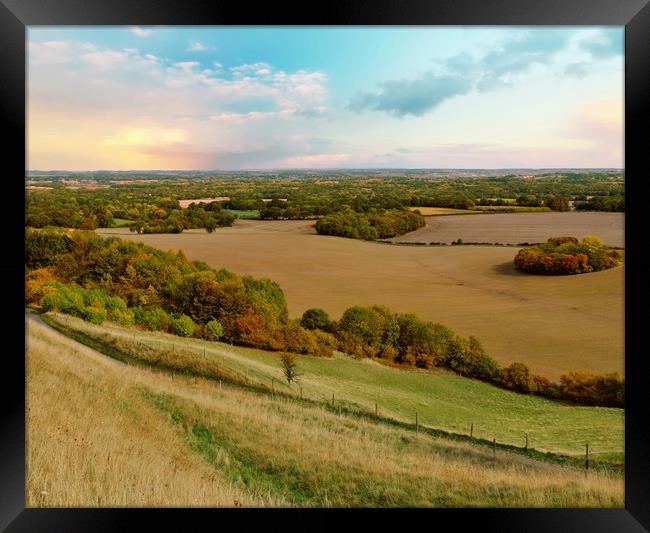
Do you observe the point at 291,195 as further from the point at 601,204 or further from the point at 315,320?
the point at 601,204

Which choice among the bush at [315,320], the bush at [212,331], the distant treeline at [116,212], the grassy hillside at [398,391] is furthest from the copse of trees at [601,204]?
the bush at [212,331]

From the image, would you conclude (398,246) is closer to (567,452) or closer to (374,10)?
(567,452)

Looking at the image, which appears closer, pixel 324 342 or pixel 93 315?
pixel 93 315

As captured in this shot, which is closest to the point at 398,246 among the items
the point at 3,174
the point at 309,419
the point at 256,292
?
the point at 256,292

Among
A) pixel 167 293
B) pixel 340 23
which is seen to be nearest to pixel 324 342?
pixel 167 293

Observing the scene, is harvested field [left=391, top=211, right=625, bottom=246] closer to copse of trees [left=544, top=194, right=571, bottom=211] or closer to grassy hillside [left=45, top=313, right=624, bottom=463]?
copse of trees [left=544, top=194, right=571, bottom=211]
